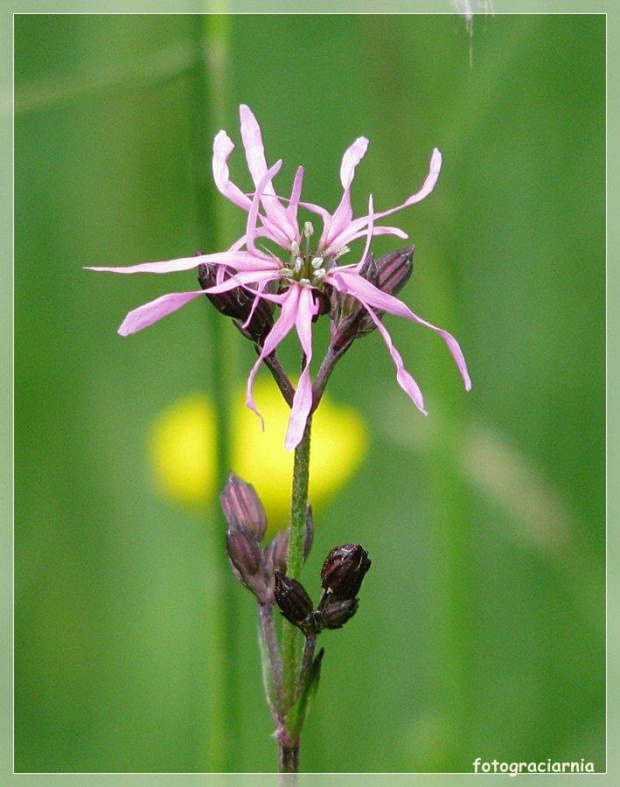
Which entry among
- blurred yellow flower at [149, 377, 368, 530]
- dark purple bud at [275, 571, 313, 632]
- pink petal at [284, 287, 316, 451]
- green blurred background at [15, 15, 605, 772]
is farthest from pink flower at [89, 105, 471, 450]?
blurred yellow flower at [149, 377, 368, 530]

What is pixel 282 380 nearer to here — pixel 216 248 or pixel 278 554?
pixel 278 554

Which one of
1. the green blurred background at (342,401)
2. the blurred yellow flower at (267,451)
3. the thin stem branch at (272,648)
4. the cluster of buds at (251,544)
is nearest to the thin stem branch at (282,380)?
the cluster of buds at (251,544)

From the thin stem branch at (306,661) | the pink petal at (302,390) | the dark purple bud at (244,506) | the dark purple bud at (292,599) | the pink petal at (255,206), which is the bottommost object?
the thin stem branch at (306,661)

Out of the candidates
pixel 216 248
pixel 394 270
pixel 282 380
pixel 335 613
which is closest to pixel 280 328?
pixel 282 380

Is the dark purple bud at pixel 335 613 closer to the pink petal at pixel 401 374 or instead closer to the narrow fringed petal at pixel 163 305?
the pink petal at pixel 401 374

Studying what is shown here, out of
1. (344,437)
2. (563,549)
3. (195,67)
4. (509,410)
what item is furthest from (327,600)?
(509,410)

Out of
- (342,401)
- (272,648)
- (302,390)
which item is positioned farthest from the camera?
(342,401)
